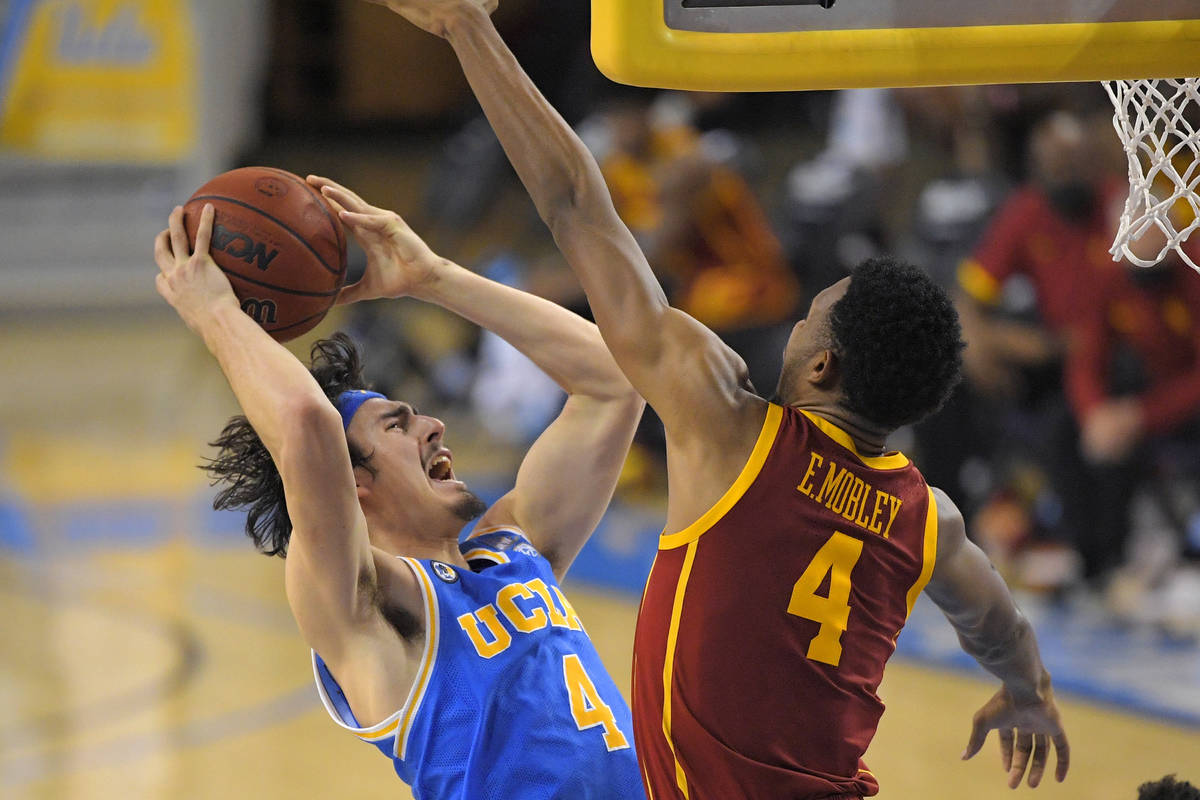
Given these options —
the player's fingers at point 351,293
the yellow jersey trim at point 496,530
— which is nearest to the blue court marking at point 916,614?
the yellow jersey trim at point 496,530

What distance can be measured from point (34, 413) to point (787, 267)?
6.07 metres

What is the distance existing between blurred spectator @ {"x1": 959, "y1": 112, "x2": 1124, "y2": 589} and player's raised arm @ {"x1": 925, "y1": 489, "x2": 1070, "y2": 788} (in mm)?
3648

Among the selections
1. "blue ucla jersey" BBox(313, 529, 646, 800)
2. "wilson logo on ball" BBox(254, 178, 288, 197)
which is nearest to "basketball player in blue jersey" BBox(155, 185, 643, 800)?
"blue ucla jersey" BBox(313, 529, 646, 800)

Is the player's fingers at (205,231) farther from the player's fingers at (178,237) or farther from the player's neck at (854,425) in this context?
the player's neck at (854,425)

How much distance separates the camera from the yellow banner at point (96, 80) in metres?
13.9

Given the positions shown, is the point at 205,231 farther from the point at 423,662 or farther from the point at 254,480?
the point at 423,662

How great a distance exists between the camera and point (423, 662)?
267cm

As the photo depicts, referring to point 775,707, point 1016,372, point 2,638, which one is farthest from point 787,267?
point 775,707

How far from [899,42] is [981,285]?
4337mm

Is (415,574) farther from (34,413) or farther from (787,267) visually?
(34,413)

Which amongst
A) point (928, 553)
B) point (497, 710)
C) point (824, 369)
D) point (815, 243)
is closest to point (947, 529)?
point (928, 553)

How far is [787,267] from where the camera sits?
25.0 ft

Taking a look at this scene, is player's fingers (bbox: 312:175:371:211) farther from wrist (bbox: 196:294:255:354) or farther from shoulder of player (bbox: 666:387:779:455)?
shoulder of player (bbox: 666:387:779:455)

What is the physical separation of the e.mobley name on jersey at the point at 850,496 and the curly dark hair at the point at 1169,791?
2.16 ft
